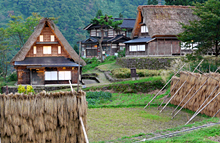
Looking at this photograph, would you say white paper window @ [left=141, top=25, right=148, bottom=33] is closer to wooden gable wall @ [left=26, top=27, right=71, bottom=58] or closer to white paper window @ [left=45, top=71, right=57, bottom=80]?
wooden gable wall @ [left=26, top=27, right=71, bottom=58]

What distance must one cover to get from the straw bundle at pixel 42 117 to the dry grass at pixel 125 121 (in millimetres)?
2700

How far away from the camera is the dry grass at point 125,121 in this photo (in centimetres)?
1134

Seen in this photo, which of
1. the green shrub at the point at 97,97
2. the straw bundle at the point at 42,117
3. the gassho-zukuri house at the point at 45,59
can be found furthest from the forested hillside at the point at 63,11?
the straw bundle at the point at 42,117

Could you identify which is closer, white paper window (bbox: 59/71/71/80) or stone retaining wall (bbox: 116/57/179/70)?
white paper window (bbox: 59/71/71/80)

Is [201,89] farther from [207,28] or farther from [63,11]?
[63,11]

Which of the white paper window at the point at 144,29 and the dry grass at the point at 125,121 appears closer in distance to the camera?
the dry grass at the point at 125,121

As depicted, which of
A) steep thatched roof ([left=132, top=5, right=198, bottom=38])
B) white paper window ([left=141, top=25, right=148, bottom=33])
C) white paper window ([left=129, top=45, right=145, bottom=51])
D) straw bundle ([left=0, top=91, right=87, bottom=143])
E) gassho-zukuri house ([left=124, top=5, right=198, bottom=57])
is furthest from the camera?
white paper window ([left=141, top=25, right=148, bottom=33])

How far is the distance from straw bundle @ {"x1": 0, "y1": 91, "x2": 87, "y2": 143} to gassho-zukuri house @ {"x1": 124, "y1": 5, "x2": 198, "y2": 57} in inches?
1044

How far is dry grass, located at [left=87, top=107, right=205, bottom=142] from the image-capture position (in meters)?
11.3

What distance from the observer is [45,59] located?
88.9 ft

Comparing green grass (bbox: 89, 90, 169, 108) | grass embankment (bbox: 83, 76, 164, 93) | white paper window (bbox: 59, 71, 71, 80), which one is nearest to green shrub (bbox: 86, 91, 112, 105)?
green grass (bbox: 89, 90, 169, 108)

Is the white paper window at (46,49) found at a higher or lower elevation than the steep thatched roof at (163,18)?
lower

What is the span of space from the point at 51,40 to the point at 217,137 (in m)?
21.7

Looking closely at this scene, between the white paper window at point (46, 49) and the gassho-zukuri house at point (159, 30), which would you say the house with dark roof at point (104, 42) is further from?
the white paper window at point (46, 49)
